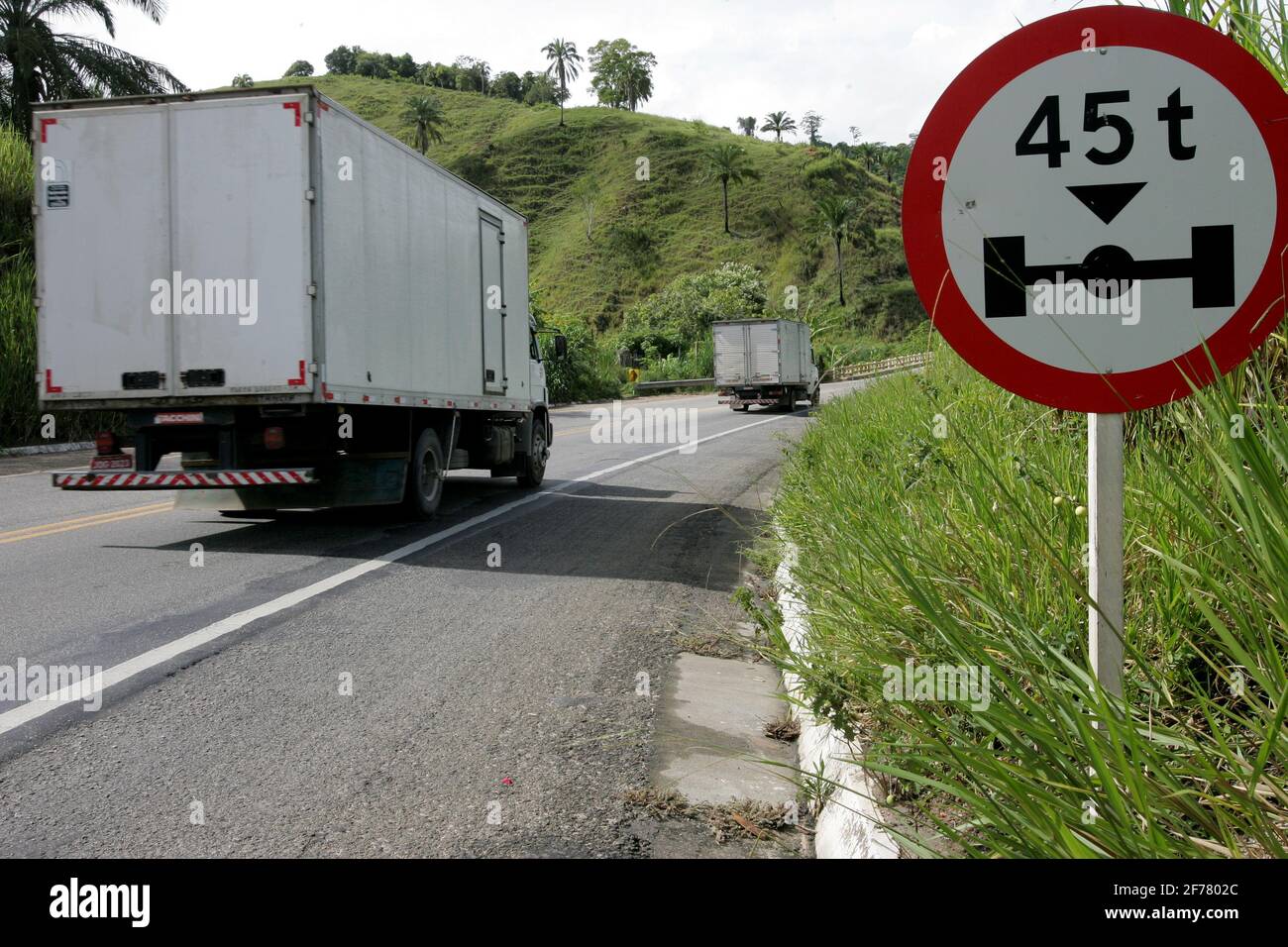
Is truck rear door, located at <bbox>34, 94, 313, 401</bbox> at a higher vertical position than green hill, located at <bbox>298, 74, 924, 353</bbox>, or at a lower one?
lower

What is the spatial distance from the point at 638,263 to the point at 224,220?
9349 centimetres

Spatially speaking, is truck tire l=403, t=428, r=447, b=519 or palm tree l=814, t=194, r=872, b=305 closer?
truck tire l=403, t=428, r=447, b=519

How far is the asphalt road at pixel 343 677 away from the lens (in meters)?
3.44

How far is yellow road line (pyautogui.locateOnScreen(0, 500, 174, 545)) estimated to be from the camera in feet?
30.5

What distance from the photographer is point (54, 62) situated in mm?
29141

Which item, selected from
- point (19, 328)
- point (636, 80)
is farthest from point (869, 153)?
point (19, 328)

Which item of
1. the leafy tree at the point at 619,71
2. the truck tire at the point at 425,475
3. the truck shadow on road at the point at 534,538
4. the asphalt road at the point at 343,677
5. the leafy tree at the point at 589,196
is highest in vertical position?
the leafy tree at the point at 619,71

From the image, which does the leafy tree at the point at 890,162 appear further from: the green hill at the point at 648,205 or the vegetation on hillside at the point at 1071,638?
the vegetation on hillside at the point at 1071,638

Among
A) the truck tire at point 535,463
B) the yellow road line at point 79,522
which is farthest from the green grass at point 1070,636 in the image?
the truck tire at point 535,463

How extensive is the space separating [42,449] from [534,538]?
45.7ft

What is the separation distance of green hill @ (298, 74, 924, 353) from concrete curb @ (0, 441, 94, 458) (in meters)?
67.6

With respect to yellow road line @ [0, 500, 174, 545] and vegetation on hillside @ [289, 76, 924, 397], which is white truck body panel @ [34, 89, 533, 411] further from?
vegetation on hillside @ [289, 76, 924, 397]

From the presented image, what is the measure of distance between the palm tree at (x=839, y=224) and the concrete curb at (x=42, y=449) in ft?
245

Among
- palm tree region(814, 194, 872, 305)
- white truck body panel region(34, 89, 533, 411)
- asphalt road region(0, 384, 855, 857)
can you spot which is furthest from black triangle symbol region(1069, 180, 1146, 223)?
palm tree region(814, 194, 872, 305)
